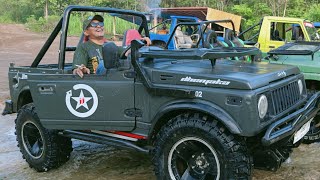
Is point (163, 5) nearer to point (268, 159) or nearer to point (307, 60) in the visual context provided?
point (307, 60)

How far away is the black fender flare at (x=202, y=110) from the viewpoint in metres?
3.36

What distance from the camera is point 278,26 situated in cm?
971

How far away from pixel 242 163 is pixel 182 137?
1.82ft

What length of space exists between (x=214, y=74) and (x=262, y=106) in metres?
0.49

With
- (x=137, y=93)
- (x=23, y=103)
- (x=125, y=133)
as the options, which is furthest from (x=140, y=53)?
(x=23, y=103)

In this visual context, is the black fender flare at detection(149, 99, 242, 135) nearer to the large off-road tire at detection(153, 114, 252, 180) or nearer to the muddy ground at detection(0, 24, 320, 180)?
the large off-road tire at detection(153, 114, 252, 180)

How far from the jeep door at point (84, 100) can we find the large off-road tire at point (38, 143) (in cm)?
41

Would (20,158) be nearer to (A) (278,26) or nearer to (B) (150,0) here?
(A) (278,26)

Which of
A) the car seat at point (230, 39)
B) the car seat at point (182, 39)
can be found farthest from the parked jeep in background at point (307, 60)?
the car seat at point (182, 39)

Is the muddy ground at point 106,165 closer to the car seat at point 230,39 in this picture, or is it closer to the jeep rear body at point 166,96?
the jeep rear body at point 166,96

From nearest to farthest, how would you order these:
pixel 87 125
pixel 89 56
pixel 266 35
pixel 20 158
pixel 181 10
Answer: pixel 87 125
pixel 89 56
pixel 20 158
pixel 266 35
pixel 181 10

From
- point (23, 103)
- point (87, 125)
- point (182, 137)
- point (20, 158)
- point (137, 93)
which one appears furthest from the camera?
point (20, 158)

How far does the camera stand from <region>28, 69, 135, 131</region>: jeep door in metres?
4.02

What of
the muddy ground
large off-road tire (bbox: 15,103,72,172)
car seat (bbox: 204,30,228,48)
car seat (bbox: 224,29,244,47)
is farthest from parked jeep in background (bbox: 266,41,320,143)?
large off-road tire (bbox: 15,103,72,172)
